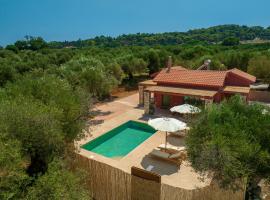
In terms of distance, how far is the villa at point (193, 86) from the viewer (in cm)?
2669

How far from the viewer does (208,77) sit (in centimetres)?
2833

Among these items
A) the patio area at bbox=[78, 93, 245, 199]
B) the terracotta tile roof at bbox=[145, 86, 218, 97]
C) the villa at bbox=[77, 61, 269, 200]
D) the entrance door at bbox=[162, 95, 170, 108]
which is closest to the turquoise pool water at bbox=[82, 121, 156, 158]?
the villa at bbox=[77, 61, 269, 200]

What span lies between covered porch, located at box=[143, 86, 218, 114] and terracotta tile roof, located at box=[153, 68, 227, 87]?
981mm

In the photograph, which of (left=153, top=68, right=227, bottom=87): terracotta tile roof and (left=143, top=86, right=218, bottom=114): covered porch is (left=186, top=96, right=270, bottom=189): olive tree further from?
(left=153, top=68, right=227, bottom=87): terracotta tile roof

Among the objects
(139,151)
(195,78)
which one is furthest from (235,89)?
(139,151)

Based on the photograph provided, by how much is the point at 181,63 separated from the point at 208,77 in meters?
18.0

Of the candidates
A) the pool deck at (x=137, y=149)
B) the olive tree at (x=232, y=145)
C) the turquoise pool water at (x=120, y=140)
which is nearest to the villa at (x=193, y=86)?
the pool deck at (x=137, y=149)

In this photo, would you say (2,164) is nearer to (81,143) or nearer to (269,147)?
(269,147)

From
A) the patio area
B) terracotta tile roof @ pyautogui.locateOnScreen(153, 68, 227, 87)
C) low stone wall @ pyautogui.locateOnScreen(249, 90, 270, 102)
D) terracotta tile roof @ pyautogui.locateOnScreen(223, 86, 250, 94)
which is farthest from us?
low stone wall @ pyautogui.locateOnScreen(249, 90, 270, 102)

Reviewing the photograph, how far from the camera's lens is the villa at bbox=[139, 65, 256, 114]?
26.7 m

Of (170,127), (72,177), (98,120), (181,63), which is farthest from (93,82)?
(181,63)

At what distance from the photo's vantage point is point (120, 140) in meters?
22.5

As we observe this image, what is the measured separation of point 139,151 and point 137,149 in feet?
1.26

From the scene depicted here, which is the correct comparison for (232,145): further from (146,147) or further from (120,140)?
(120,140)
